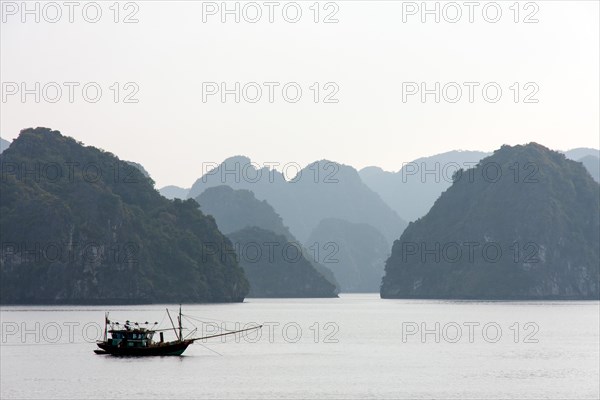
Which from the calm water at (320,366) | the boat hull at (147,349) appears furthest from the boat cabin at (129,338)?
the calm water at (320,366)

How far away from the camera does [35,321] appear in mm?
168500

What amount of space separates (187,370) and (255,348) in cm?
2784

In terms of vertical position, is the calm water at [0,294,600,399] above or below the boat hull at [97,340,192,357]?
below

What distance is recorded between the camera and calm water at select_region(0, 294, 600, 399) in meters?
82.5

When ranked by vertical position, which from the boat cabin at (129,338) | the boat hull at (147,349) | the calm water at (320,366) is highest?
the boat cabin at (129,338)

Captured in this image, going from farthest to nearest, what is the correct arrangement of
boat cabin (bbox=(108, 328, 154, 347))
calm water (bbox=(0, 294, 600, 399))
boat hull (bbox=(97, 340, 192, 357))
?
boat cabin (bbox=(108, 328, 154, 347)) → boat hull (bbox=(97, 340, 192, 357)) → calm water (bbox=(0, 294, 600, 399))

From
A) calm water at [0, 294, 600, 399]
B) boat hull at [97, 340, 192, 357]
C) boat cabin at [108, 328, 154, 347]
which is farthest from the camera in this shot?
boat cabin at [108, 328, 154, 347]

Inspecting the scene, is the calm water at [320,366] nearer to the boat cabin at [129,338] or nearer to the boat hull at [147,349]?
the boat hull at [147,349]

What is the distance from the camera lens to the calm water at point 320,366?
82.5 metres

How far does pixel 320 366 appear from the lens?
10131cm

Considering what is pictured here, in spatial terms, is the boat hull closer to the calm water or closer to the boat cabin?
the boat cabin

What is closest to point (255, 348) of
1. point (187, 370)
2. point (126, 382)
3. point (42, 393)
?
point (187, 370)

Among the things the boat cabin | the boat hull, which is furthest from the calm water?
the boat cabin

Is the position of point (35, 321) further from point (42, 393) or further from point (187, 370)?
point (42, 393)
